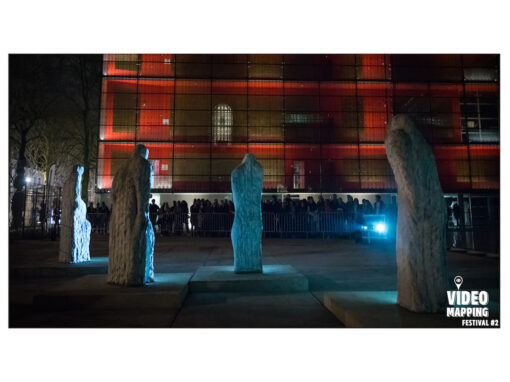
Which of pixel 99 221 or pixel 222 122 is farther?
pixel 222 122

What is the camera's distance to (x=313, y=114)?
76.8 feet

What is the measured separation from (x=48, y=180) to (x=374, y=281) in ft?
86.8

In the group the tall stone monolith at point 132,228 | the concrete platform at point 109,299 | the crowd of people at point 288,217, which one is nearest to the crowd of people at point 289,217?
the crowd of people at point 288,217

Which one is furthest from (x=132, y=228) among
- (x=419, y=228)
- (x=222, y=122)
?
(x=222, y=122)

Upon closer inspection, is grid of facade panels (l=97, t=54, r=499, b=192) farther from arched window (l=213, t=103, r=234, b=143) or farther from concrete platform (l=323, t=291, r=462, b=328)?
concrete platform (l=323, t=291, r=462, b=328)

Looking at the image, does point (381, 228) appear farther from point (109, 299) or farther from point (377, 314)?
point (109, 299)

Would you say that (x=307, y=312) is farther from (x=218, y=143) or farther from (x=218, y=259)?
(x=218, y=143)

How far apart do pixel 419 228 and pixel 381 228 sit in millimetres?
9404

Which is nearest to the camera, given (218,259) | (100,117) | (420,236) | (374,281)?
(420,236)

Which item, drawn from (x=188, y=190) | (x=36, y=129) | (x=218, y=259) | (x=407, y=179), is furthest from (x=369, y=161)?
(x=36, y=129)

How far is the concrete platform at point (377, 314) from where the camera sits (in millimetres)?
3365

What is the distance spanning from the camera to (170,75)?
22344 millimetres

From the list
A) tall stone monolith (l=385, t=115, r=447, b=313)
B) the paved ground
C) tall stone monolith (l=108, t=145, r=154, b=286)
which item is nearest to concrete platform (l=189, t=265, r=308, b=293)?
the paved ground

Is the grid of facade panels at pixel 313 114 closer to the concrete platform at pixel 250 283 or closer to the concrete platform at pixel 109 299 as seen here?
the concrete platform at pixel 250 283
